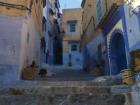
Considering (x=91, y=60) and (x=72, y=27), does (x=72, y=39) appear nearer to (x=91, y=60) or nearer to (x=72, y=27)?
(x=72, y=27)

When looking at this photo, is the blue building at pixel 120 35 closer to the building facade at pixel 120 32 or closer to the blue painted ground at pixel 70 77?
the building facade at pixel 120 32

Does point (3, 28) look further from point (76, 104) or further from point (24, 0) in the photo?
point (76, 104)

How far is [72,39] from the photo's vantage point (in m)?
30.1

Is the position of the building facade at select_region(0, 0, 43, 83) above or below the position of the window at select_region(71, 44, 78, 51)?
below

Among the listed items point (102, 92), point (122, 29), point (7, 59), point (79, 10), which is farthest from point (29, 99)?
point (79, 10)

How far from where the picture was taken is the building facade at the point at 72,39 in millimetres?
29688

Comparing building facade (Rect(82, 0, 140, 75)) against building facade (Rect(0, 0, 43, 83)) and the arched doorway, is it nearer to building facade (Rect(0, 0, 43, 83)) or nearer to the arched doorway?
the arched doorway

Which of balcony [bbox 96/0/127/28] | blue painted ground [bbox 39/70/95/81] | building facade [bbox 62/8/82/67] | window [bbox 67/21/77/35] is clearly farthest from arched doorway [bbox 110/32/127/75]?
window [bbox 67/21/77/35]

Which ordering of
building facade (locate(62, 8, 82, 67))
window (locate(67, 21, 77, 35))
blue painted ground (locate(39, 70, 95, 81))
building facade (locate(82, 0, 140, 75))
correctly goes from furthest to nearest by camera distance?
1. window (locate(67, 21, 77, 35))
2. building facade (locate(62, 8, 82, 67))
3. blue painted ground (locate(39, 70, 95, 81))
4. building facade (locate(82, 0, 140, 75))

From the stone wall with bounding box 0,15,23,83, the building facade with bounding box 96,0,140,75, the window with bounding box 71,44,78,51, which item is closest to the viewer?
the building facade with bounding box 96,0,140,75

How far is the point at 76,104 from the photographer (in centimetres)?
661

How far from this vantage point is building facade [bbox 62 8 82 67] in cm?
2969

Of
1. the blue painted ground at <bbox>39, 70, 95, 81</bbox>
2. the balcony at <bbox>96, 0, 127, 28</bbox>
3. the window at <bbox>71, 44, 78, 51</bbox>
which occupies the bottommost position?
the blue painted ground at <bbox>39, 70, 95, 81</bbox>

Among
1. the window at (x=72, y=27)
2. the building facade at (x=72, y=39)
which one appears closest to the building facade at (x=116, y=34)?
the building facade at (x=72, y=39)
